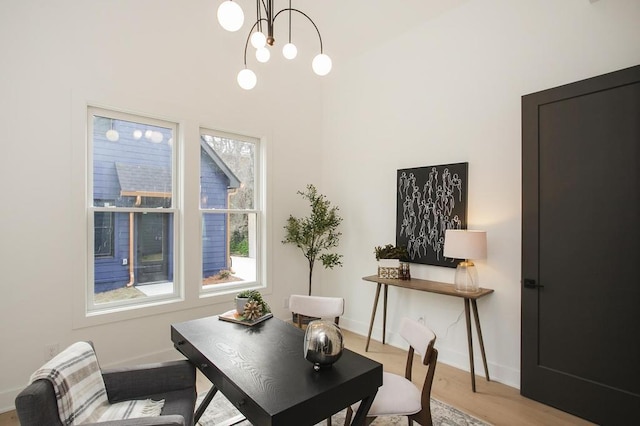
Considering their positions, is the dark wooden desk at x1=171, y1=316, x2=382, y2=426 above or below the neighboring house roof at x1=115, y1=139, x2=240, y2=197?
below

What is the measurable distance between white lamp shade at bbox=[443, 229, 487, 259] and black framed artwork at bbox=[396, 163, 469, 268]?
0.34 m

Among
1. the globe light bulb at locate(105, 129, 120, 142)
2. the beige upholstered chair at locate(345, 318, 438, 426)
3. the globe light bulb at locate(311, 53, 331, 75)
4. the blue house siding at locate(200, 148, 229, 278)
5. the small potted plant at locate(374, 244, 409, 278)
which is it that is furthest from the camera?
the blue house siding at locate(200, 148, 229, 278)

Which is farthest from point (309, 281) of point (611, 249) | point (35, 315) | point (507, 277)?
point (611, 249)

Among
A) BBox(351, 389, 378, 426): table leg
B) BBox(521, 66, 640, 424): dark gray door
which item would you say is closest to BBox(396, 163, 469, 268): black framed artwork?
BBox(521, 66, 640, 424): dark gray door

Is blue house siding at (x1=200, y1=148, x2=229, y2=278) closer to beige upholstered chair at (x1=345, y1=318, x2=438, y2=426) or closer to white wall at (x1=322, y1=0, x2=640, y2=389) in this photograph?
white wall at (x1=322, y1=0, x2=640, y2=389)

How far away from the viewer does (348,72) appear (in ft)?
14.4

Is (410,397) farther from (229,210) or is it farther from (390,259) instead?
(229,210)

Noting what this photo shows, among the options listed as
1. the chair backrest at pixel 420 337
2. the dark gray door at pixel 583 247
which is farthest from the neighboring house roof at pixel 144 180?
the dark gray door at pixel 583 247

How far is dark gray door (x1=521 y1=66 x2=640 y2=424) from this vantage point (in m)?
2.24

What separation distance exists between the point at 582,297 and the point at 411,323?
133 cm

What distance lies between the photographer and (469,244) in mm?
2844

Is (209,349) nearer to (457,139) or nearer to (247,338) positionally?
(247,338)

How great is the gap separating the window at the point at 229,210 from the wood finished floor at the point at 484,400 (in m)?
1.18

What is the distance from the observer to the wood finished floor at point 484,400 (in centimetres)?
239
